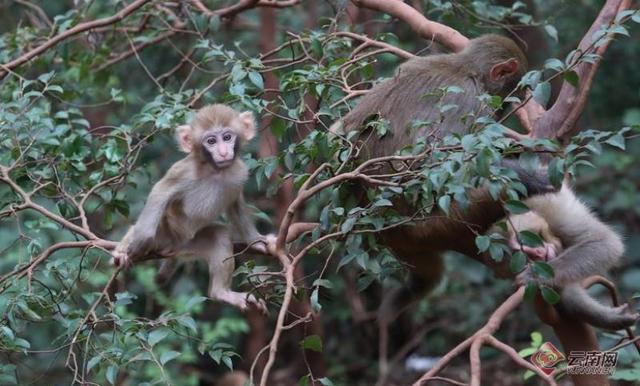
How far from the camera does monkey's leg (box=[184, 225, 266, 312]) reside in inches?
201

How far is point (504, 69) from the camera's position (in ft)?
17.7

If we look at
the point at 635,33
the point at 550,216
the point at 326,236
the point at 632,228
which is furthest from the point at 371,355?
the point at 326,236

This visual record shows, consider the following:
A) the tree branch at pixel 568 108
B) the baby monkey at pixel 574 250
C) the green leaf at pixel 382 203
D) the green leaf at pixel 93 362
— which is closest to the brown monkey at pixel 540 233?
the baby monkey at pixel 574 250

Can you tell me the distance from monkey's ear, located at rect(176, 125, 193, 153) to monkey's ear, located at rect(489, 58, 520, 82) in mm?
1722

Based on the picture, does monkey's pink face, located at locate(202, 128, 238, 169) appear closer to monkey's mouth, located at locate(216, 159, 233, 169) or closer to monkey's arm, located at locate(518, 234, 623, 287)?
monkey's mouth, located at locate(216, 159, 233, 169)

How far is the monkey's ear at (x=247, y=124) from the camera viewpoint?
5246 millimetres

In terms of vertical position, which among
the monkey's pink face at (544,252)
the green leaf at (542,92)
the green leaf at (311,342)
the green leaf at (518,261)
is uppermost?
the green leaf at (542,92)

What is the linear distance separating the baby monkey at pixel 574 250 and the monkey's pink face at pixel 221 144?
1.53m

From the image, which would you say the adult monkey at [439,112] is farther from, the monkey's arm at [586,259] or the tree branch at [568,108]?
the monkey's arm at [586,259]

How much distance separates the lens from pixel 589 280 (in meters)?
5.03

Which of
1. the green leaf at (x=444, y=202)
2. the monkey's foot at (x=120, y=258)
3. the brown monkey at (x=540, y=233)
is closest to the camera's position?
the green leaf at (x=444, y=202)

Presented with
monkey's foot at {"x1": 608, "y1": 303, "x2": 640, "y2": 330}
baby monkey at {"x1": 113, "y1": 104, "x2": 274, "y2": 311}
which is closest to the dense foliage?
baby monkey at {"x1": 113, "y1": 104, "x2": 274, "y2": 311}

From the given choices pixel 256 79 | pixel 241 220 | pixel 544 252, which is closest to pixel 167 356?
pixel 256 79

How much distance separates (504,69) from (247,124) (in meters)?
1.49
